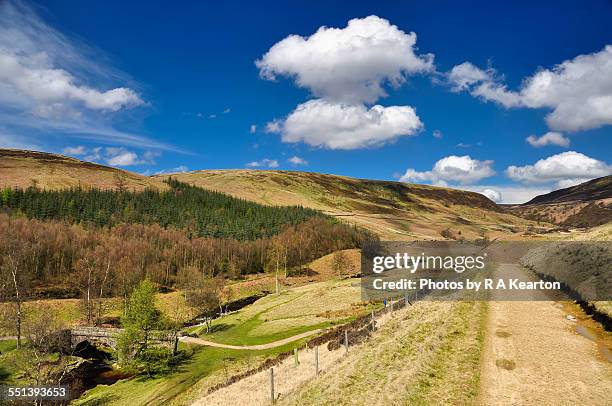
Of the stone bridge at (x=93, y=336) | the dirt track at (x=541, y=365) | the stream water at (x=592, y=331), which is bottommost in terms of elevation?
the stone bridge at (x=93, y=336)

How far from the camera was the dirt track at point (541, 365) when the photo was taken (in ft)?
64.3

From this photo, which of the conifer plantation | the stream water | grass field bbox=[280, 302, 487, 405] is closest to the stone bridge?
the conifer plantation

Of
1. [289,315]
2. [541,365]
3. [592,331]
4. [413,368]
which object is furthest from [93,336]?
[592,331]

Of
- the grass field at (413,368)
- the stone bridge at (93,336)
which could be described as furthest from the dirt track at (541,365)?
the stone bridge at (93,336)

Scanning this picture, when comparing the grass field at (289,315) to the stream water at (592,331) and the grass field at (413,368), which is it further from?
the stream water at (592,331)

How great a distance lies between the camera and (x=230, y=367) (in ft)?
166

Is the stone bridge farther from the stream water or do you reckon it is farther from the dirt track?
the stream water

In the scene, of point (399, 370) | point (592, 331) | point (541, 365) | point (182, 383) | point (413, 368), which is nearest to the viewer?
point (541, 365)

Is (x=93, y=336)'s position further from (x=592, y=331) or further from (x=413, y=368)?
(x=592, y=331)

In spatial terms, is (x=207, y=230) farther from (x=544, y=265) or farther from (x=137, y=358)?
(x=544, y=265)

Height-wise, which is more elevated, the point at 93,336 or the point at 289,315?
the point at 289,315

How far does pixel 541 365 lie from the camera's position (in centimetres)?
2333

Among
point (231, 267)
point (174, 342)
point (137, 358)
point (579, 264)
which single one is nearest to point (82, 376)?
point (137, 358)

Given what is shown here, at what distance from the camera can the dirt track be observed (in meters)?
19.6
